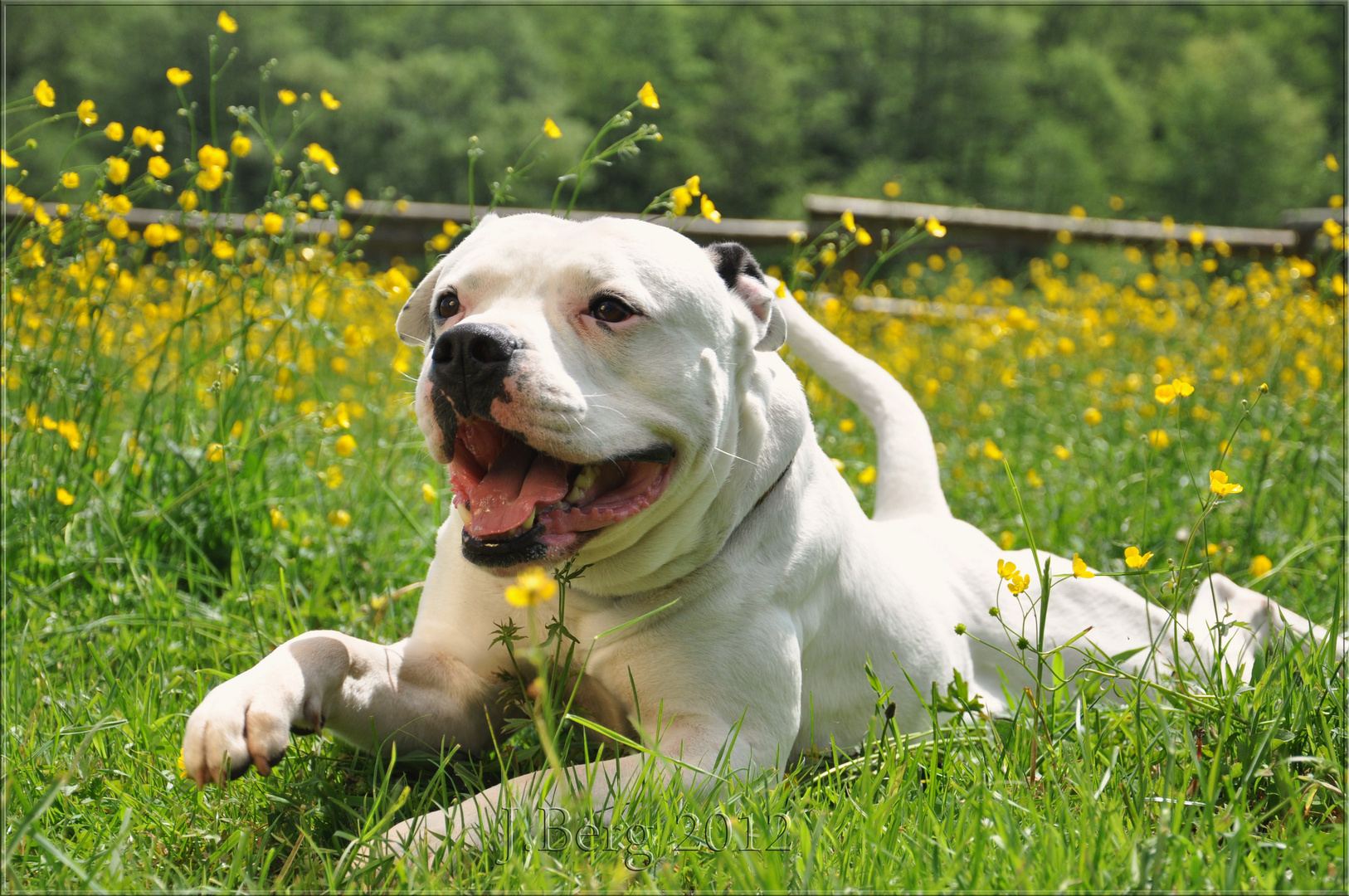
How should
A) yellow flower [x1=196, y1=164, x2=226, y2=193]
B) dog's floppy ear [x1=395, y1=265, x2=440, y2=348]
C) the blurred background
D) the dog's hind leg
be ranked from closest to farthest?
dog's floppy ear [x1=395, y1=265, x2=440, y2=348]
the dog's hind leg
yellow flower [x1=196, y1=164, x2=226, y2=193]
the blurred background

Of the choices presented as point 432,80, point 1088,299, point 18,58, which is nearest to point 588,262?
point 1088,299

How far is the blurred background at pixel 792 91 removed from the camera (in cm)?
2208

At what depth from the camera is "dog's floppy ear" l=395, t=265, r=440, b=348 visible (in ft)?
7.86

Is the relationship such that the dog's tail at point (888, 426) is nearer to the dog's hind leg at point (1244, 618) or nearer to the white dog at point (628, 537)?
the white dog at point (628, 537)

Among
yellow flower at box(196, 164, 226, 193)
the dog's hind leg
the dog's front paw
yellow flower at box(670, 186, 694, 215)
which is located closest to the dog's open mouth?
the dog's front paw

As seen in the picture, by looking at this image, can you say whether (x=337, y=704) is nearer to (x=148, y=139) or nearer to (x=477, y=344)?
(x=477, y=344)

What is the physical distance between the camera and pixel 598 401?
1891 millimetres

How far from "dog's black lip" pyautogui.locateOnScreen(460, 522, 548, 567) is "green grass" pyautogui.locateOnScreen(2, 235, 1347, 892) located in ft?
1.29

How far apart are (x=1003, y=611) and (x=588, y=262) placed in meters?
1.39

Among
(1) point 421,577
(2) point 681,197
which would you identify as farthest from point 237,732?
(2) point 681,197

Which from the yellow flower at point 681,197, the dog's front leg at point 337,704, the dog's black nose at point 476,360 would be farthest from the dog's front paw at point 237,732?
the yellow flower at point 681,197

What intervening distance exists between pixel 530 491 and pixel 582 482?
10cm

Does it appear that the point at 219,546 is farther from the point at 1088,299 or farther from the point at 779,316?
the point at 1088,299

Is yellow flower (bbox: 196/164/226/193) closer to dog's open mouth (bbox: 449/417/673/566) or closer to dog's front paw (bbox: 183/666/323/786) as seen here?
dog's open mouth (bbox: 449/417/673/566)
